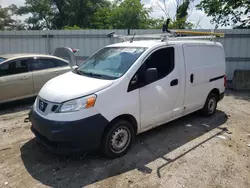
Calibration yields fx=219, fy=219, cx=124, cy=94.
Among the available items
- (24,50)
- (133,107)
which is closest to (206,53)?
(133,107)

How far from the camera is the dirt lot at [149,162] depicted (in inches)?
116

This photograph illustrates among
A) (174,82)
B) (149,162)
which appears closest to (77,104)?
(149,162)

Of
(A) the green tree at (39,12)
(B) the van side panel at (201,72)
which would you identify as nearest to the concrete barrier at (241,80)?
(B) the van side panel at (201,72)

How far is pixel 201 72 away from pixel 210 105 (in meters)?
1.12

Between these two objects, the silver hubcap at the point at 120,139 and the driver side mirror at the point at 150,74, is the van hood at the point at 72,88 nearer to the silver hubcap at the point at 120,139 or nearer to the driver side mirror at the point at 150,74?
the driver side mirror at the point at 150,74

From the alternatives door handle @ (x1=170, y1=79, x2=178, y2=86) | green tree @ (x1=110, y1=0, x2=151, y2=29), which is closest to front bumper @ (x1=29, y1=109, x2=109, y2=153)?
door handle @ (x1=170, y1=79, x2=178, y2=86)

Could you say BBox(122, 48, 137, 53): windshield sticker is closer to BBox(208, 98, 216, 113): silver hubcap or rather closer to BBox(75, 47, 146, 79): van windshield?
BBox(75, 47, 146, 79): van windshield

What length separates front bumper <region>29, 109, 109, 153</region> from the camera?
295 centimetres

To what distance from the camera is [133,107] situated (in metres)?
3.48

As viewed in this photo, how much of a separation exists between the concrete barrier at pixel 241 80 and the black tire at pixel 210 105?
369 centimetres

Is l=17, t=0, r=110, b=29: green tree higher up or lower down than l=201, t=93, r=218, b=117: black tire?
higher up

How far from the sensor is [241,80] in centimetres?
857

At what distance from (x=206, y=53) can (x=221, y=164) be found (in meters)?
2.60

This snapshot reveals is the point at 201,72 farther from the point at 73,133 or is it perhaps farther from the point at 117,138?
the point at 73,133
